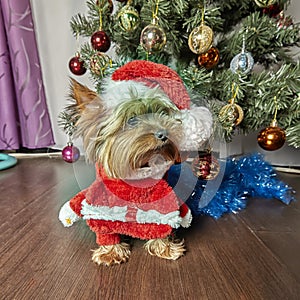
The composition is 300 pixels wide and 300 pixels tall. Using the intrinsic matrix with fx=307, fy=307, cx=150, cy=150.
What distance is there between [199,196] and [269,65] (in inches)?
23.8

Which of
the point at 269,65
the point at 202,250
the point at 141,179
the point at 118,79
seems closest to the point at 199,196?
the point at 202,250

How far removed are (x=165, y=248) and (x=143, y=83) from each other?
13.8 inches

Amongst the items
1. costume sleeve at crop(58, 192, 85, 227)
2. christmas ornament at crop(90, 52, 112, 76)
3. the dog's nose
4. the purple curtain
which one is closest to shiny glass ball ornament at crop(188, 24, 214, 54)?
christmas ornament at crop(90, 52, 112, 76)

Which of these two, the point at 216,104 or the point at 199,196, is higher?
the point at 216,104

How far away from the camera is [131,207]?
2.03 ft

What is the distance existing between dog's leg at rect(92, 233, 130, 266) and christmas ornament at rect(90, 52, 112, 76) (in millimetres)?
558

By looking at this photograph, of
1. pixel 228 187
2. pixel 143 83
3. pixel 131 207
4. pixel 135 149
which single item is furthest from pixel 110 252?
pixel 228 187

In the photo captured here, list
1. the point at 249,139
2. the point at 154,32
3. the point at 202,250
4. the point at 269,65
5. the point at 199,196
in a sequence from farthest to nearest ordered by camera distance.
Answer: the point at 249,139 → the point at 269,65 → the point at 199,196 → the point at 154,32 → the point at 202,250

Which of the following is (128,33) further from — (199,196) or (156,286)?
(156,286)

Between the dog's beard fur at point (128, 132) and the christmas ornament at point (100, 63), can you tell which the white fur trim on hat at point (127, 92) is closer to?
the dog's beard fur at point (128, 132)

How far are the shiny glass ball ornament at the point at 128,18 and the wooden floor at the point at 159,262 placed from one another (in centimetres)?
44

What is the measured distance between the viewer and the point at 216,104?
98cm

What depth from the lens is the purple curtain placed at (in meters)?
1.48

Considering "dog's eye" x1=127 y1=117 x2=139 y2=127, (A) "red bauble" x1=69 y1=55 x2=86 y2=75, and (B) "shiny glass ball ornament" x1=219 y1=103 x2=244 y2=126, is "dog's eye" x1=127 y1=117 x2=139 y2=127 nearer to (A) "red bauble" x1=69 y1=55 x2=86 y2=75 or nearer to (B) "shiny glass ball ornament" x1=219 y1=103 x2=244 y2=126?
(B) "shiny glass ball ornament" x1=219 y1=103 x2=244 y2=126
